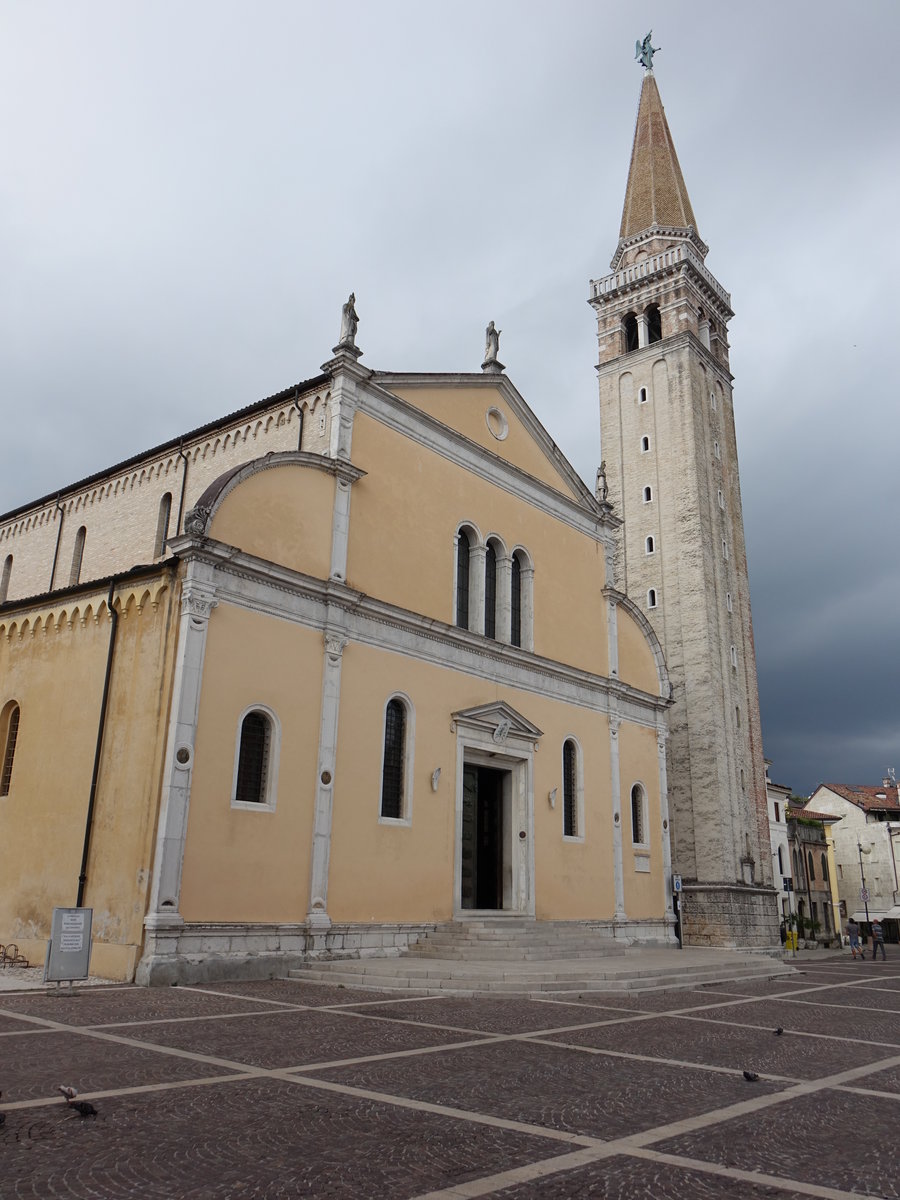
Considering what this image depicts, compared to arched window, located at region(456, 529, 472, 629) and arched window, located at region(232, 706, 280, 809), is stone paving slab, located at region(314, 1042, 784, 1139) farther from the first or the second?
arched window, located at region(456, 529, 472, 629)

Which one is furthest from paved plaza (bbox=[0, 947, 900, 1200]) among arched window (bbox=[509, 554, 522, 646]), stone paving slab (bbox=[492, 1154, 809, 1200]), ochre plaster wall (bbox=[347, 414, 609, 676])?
arched window (bbox=[509, 554, 522, 646])

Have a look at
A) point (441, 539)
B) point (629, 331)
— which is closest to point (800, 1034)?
point (441, 539)

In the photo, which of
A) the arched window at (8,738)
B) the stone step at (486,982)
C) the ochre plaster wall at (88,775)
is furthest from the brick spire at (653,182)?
the stone step at (486,982)

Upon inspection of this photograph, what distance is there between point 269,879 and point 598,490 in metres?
16.6

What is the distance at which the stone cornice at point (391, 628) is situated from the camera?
1625 cm

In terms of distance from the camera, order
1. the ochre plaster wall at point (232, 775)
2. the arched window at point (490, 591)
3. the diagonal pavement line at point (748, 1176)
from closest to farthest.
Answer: the diagonal pavement line at point (748, 1176) < the ochre plaster wall at point (232, 775) < the arched window at point (490, 591)

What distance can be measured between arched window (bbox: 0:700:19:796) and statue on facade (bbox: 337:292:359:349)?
983cm

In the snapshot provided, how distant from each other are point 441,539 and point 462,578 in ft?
4.36

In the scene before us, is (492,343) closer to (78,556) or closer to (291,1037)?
(78,556)

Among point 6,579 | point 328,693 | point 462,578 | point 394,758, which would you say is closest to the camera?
point 328,693

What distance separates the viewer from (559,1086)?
7.45 meters

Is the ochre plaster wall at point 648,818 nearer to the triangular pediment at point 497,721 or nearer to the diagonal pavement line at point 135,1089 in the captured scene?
the triangular pediment at point 497,721

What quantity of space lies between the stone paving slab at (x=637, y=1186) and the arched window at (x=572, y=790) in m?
18.6

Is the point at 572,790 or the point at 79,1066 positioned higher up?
the point at 572,790
